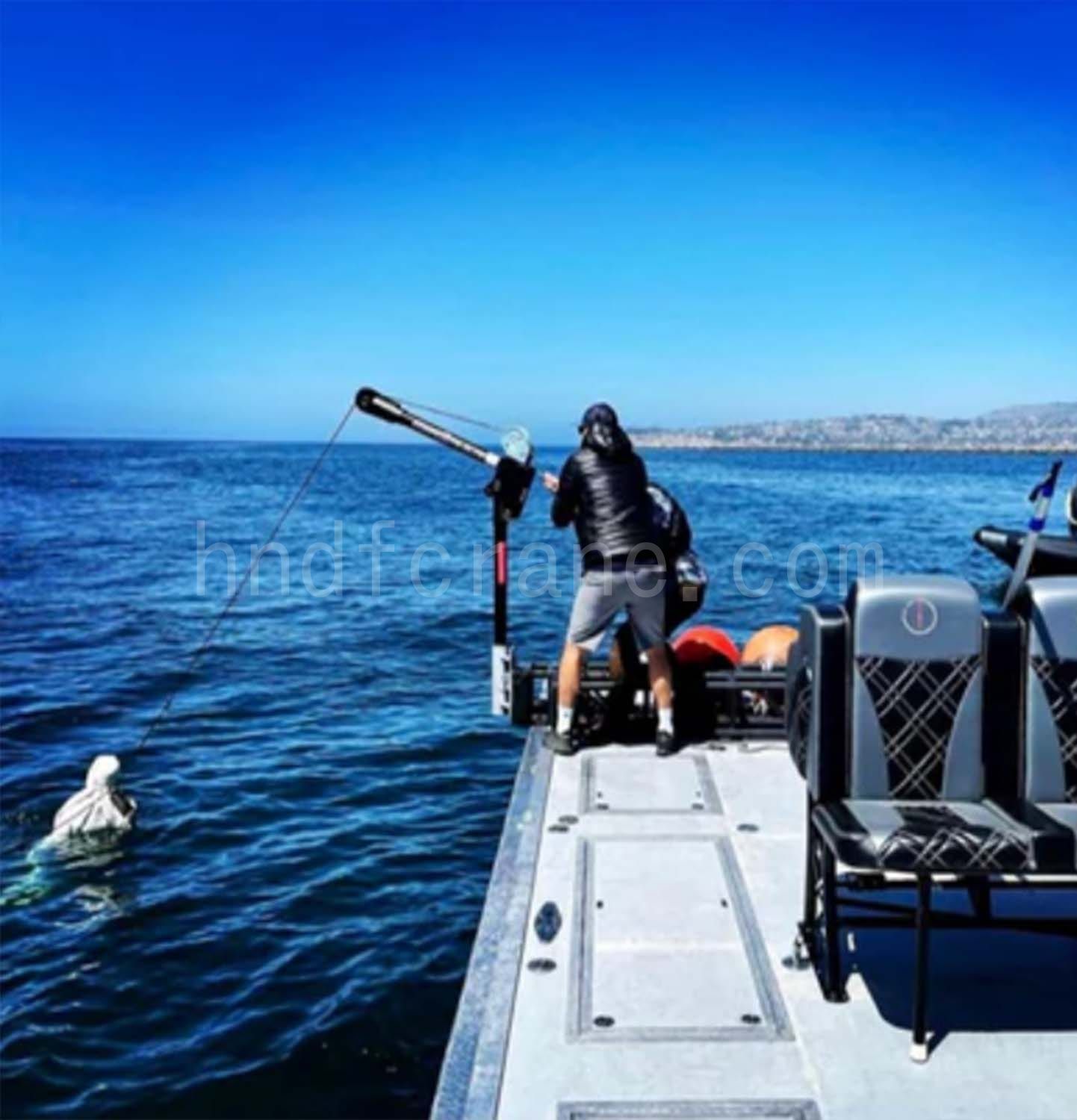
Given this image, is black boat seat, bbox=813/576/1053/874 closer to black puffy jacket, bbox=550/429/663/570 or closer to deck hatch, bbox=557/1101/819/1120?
deck hatch, bbox=557/1101/819/1120

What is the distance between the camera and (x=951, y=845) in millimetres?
4109

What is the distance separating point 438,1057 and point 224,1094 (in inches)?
41.1

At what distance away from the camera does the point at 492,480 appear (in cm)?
805

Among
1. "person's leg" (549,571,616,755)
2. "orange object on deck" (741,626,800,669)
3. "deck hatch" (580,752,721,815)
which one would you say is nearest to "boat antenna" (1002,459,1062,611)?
"deck hatch" (580,752,721,815)

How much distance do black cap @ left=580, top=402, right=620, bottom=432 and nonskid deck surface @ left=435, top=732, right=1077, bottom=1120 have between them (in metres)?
2.38

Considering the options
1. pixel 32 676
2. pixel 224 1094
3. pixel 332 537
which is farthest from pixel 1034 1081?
pixel 332 537

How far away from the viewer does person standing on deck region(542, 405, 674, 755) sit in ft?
24.4

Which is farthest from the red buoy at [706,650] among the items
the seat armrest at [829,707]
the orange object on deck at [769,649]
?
the seat armrest at [829,707]

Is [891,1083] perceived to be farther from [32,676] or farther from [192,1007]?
[32,676]

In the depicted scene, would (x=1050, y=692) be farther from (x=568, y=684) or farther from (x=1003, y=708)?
(x=568, y=684)

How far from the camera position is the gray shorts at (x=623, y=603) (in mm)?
7488

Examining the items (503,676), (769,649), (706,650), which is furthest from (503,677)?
(769,649)

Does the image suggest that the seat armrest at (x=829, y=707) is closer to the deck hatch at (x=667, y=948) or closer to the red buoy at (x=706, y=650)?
the deck hatch at (x=667, y=948)

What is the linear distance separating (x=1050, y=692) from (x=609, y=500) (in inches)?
127
